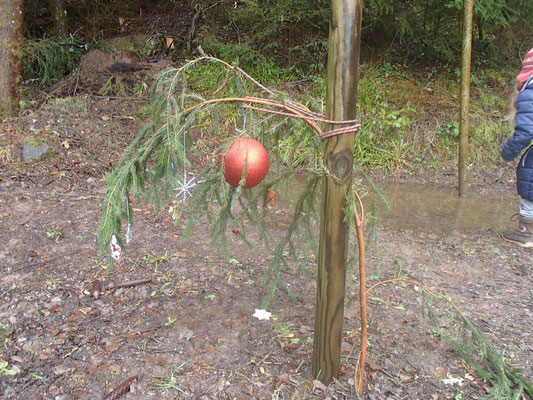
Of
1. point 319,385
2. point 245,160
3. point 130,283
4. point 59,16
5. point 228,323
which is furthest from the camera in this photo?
point 59,16

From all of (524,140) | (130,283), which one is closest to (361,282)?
(130,283)

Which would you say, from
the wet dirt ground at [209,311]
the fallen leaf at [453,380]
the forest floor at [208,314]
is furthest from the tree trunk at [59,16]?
the fallen leaf at [453,380]

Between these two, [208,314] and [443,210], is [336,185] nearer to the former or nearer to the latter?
[208,314]

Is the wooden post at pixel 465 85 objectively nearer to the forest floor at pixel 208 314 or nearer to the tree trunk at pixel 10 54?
the forest floor at pixel 208 314

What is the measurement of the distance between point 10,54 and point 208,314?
4946 millimetres

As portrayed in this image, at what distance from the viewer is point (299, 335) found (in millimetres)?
2521

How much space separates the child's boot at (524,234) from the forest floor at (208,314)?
141 mm

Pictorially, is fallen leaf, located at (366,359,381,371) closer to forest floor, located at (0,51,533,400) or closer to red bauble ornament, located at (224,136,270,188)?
forest floor, located at (0,51,533,400)

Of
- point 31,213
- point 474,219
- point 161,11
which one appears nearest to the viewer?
point 31,213

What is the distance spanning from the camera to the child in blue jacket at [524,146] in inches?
147

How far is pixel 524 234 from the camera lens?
4094mm

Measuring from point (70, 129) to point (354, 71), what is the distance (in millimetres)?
5079

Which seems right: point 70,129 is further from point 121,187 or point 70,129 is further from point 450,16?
point 450,16

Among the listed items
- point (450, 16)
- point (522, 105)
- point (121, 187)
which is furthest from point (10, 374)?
point (450, 16)
